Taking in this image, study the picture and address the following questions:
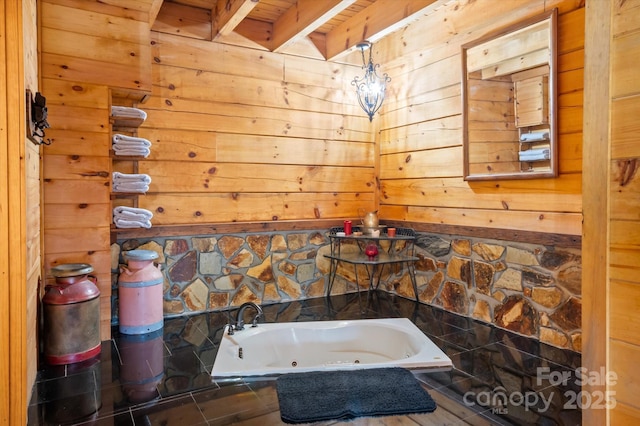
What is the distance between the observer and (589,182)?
1.16m

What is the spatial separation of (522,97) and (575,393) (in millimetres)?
1852

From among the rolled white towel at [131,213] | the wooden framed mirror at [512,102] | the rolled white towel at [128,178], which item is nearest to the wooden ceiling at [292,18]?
the wooden framed mirror at [512,102]

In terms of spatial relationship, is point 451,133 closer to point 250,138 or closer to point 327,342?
point 250,138

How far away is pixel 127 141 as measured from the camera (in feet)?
9.71

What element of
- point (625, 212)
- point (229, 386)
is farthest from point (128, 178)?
point (625, 212)

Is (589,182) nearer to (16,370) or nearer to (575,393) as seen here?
(575,393)

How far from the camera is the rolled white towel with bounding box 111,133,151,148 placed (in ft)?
9.62

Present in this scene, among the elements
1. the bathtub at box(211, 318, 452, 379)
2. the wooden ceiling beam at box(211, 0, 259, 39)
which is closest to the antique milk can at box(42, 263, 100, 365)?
the bathtub at box(211, 318, 452, 379)

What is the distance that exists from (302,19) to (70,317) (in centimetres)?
266

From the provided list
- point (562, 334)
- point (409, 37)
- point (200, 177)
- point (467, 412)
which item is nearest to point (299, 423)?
point (467, 412)

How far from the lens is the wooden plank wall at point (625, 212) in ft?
3.49

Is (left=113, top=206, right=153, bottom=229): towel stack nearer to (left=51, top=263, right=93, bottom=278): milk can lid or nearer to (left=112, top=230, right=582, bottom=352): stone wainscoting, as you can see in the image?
(left=112, top=230, right=582, bottom=352): stone wainscoting

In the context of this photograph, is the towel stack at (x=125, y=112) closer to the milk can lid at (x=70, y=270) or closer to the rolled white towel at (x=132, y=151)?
the rolled white towel at (x=132, y=151)

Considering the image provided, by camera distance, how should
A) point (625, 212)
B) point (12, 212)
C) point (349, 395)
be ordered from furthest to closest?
point (349, 395), point (12, 212), point (625, 212)
